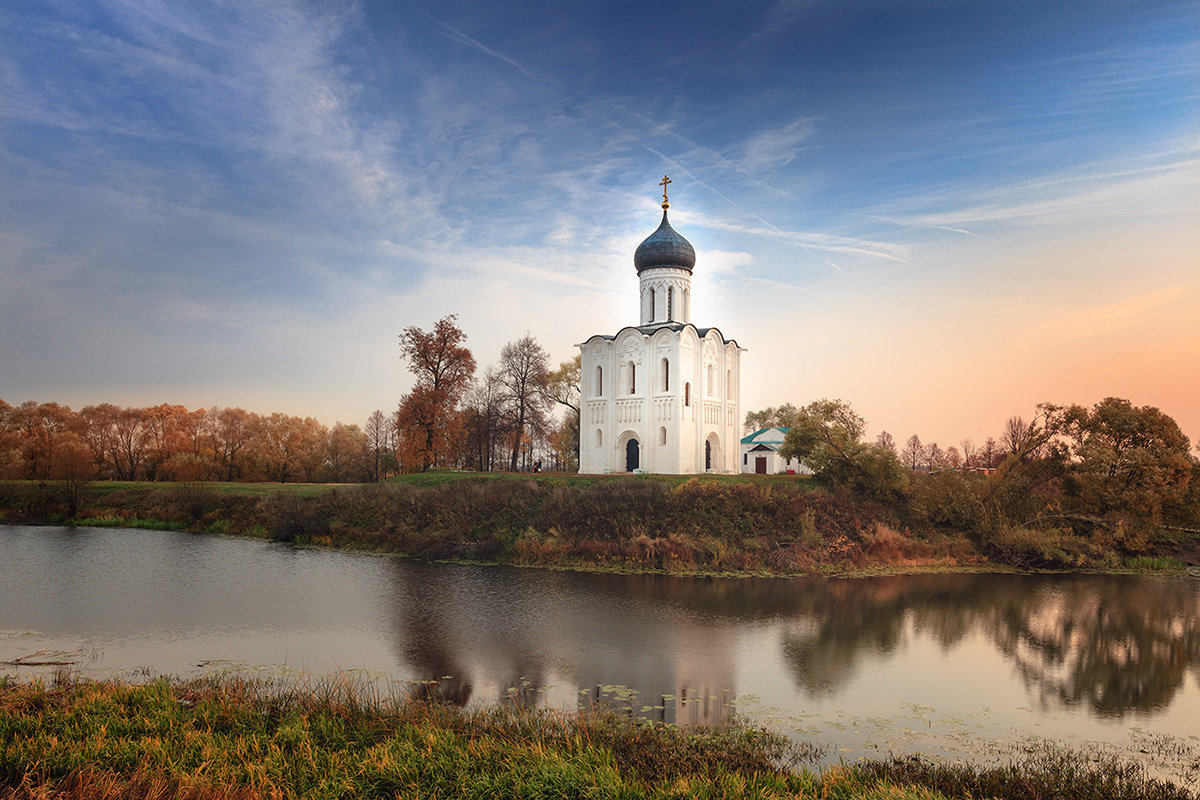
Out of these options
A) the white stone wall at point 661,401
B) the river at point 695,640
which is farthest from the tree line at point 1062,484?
the white stone wall at point 661,401

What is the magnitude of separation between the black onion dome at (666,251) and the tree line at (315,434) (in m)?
11.7

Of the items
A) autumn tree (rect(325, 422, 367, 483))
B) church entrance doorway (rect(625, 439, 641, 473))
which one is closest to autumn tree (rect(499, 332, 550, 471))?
church entrance doorway (rect(625, 439, 641, 473))

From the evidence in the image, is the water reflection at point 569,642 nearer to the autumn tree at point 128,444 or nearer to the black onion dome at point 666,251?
the black onion dome at point 666,251

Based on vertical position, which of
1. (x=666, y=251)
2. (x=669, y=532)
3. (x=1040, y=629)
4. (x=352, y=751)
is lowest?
(x=1040, y=629)

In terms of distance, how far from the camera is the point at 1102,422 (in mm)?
25125

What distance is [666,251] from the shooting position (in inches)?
1448

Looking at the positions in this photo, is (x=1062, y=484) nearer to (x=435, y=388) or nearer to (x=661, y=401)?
(x=661, y=401)

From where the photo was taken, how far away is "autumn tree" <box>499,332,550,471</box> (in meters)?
44.8

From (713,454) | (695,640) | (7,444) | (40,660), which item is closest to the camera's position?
(40,660)

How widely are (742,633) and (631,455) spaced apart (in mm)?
23175

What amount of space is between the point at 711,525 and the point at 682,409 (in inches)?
488

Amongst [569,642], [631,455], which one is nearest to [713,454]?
[631,455]

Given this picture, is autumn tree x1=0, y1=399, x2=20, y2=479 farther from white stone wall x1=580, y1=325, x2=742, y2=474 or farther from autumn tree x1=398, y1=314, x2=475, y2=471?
white stone wall x1=580, y1=325, x2=742, y2=474

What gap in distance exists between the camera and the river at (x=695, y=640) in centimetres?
956
